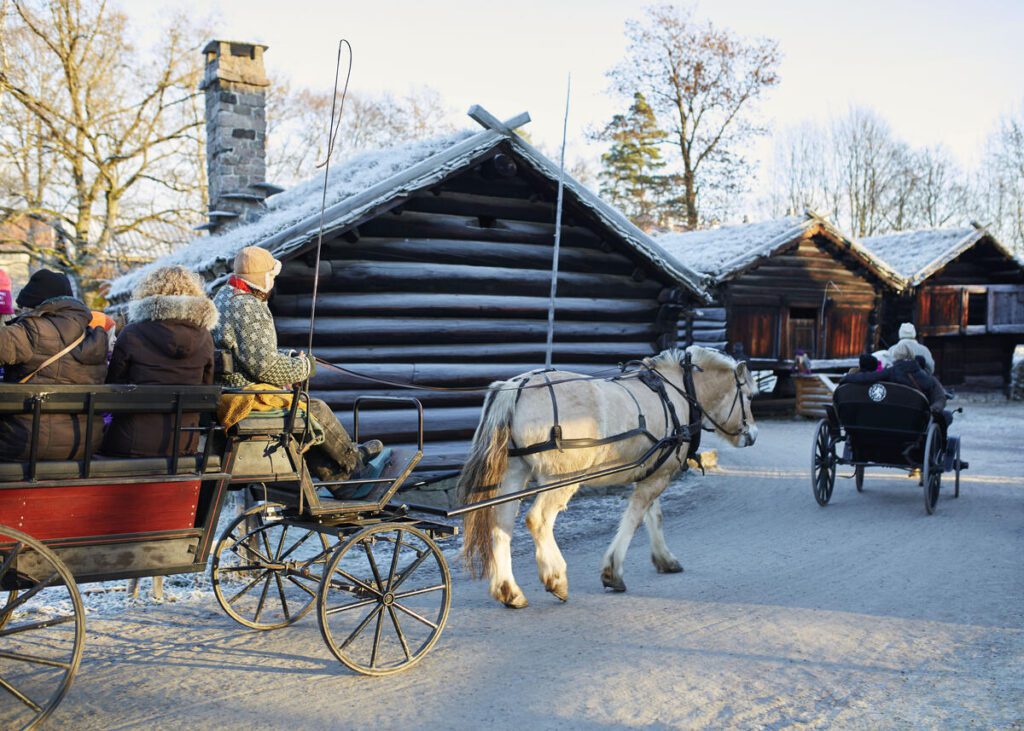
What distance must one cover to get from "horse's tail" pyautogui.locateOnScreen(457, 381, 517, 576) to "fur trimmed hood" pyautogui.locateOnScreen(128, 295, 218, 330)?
94.2 inches

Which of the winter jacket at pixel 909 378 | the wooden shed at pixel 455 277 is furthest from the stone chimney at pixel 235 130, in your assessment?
the winter jacket at pixel 909 378

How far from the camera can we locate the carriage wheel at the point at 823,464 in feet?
34.4

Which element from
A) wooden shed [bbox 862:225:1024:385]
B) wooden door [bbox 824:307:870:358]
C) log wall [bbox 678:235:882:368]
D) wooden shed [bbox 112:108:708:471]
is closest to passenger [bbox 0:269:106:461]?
wooden shed [bbox 112:108:708:471]

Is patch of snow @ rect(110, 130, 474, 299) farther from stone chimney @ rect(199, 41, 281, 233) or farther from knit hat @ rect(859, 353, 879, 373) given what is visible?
knit hat @ rect(859, 353, 879, 373)

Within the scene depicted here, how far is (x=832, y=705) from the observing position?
4668 mm

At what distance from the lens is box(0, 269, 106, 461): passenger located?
13.5ft

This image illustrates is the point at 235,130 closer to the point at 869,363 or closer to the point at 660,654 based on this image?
the point at 869,363

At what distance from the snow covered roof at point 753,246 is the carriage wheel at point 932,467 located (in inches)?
384

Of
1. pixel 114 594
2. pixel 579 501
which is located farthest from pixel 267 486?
pixel 579 501

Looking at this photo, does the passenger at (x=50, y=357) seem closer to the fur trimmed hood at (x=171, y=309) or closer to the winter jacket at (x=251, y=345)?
the fur trimmed hood at (x=171, y=309)

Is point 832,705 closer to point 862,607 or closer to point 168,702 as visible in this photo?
point 862,607

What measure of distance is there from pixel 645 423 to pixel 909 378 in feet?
16.3

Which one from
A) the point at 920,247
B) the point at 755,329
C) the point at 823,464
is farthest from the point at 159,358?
the point at 920,247

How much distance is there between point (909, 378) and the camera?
1052cm
